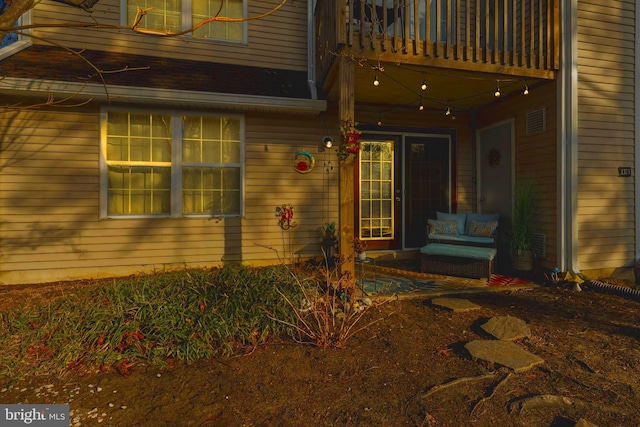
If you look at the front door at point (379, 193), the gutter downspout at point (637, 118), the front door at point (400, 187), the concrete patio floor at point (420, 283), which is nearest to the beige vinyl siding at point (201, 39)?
the front door at point (379, 193)

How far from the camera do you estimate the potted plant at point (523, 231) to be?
512cm

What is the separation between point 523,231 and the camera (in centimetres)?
518

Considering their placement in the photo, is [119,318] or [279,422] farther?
[119,318]

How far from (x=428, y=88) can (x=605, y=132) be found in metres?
2.59

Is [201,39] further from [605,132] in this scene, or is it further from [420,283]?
[605,132]

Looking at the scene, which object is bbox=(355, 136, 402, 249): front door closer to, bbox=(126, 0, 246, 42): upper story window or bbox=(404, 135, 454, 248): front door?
bbox=(404, 135, 454, 248): front door

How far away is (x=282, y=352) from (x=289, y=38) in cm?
529

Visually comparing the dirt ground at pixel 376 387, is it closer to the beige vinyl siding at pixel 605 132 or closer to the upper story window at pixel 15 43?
the beige vinyl siding at pixel 605 132

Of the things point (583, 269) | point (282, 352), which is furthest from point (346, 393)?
point (583, 269)

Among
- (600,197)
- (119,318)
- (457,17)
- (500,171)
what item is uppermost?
(457,17)

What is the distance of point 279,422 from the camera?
6.36 feet

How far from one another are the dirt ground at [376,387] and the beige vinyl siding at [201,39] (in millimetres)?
4751

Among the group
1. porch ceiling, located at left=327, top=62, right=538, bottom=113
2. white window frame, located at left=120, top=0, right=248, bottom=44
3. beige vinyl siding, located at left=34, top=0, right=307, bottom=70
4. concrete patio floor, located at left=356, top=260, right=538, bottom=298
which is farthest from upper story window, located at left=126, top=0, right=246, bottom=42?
concrete patio floor, located at left=356, top=260, right=538, bottom=298

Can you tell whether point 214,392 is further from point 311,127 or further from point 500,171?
point 500,171
